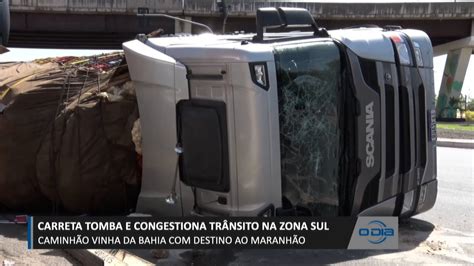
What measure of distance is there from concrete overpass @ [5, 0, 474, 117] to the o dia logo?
88.3 feet

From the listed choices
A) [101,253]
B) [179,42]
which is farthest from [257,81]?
[101,253]

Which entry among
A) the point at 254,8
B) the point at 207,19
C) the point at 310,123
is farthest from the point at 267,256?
the point at 207,19

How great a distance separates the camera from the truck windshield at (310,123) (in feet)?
13.6

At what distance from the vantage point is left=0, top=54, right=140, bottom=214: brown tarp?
510 cm

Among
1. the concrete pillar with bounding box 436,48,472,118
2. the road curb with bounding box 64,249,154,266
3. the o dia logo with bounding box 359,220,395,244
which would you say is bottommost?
the concrete pillar with bounding box 436,48,472,118

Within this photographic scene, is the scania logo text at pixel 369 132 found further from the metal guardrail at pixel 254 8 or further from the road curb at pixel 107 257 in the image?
the metal guardrail at pixel 254 8

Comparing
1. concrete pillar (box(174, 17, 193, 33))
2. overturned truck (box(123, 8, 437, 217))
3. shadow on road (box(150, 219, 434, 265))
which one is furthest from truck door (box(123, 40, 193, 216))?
concrete pillar (box(174, 17, 193, 33))

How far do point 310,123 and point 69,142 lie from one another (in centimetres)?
241

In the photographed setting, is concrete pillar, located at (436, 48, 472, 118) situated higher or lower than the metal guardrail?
lower

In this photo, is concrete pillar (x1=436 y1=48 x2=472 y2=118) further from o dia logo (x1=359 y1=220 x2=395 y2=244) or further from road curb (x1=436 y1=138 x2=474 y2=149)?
o dia logo (x1=359 y1=220 x2=395 y2=244)

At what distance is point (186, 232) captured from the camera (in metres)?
4.08

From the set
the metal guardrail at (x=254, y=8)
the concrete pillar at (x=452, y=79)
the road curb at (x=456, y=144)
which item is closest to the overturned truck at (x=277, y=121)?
the road curb at (x=456, y=144)

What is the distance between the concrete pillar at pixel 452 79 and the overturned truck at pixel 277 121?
113ft

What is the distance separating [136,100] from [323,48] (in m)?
1.83
